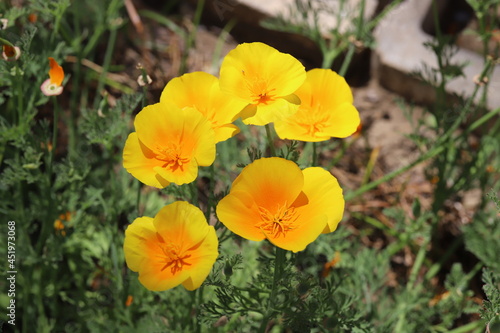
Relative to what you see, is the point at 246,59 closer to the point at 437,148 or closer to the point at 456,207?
the point at 437,148

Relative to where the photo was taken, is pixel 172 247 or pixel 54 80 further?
pixel 54 80

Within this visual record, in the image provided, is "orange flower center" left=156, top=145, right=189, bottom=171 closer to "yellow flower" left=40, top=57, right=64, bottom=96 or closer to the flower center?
the flower center

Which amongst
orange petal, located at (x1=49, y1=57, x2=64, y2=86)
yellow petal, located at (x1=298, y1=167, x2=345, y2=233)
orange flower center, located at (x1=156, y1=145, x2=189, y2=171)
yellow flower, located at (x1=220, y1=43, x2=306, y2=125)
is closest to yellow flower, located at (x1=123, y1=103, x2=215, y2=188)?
orange flower center, located at (x1=156, y1=145, x2=189, y2=171)

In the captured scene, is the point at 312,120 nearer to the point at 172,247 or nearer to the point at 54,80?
the point at 172,247

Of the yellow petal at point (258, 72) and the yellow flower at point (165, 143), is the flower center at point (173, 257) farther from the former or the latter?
the yellow petal at point (258, 72)

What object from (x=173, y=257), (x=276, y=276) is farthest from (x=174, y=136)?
(x=276, y=276)
